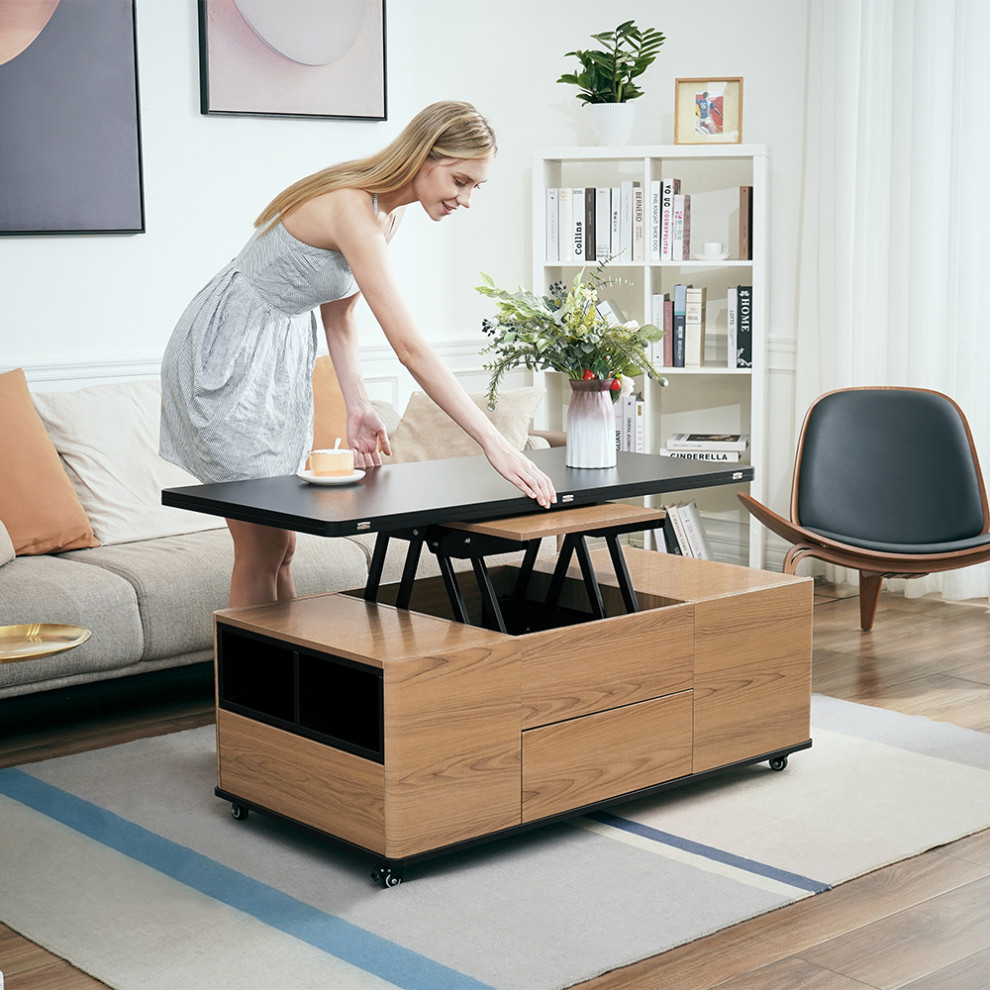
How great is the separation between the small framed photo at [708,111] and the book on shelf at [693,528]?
4.19 feet

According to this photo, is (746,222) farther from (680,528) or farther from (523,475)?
(523,475)

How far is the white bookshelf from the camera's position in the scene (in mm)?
4816

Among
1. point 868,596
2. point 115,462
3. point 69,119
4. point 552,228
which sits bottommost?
point 868,596

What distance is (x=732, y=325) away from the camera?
192 inches

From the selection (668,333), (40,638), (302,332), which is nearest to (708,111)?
(668,333)

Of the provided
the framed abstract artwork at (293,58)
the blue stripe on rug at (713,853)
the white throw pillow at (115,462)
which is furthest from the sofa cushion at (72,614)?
the framed abstract artwork at (293,58)

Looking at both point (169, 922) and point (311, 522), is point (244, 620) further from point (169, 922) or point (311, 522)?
point (169, 922)

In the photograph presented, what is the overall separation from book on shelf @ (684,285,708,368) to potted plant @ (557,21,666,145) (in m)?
0.60

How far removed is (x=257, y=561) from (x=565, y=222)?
95.1 inches

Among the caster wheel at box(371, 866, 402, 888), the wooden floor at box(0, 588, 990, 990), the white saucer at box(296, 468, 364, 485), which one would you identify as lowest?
the wooden floor at box(0, 588, 990, 990)

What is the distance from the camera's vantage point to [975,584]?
182 inches

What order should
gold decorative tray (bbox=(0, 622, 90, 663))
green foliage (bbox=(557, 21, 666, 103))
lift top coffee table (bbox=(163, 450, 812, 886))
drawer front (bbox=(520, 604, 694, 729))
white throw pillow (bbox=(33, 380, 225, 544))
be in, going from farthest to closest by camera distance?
green foliage (bbox=(557, 21, 666, 103)) < white throw pillow (bbox=(33, 380, 225, 544)) < drawer front (bbox=(520, 604, 694, 729)) < lift top coffee table (bbox=(163, 450, 812, 886)) < gold decorative tray (bbox=(0, 622, 90, 663))

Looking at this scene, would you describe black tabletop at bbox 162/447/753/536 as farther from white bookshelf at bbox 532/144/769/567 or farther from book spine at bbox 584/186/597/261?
book spine at bbox 584/186/597/261

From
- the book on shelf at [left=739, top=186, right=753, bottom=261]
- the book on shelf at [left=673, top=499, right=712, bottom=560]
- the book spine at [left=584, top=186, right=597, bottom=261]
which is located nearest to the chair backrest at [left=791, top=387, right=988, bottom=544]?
the book on shelf at [left=673, top=499, right=712, bottom=560]
